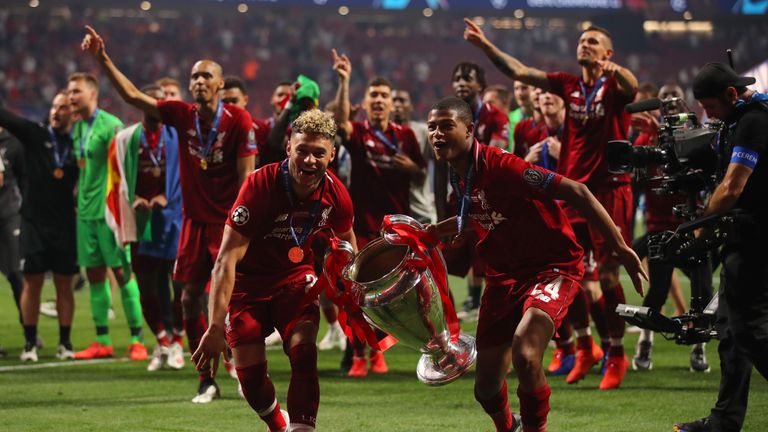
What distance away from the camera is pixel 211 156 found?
840cm

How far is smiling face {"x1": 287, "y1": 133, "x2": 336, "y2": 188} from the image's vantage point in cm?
585

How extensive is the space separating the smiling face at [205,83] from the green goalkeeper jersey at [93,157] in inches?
100

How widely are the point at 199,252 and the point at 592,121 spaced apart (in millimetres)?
3045

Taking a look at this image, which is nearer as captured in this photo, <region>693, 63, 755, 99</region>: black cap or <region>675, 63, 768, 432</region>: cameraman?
<region>675, 63, 768, 432</region>: cameraman

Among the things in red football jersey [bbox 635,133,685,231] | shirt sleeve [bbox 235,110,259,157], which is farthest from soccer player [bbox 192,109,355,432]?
red football jersey [bbox 635,133,685,231]

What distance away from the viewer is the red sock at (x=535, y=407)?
5.77 meters

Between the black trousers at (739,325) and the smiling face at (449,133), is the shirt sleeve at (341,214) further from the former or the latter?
the black trousers at (739,325)

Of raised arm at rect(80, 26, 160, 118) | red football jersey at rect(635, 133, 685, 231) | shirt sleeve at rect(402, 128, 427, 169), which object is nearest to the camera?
raised arm at rect(80, 26, 160, 118)

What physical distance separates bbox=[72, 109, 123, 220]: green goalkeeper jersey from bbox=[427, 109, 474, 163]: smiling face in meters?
5.42

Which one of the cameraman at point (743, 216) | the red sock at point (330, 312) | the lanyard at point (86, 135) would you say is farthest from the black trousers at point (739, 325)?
the lanyard at point (86, 135)

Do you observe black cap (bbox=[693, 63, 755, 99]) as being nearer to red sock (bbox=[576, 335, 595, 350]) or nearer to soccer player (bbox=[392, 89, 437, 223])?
red sock (bbox=[576, 335, 595, 350])

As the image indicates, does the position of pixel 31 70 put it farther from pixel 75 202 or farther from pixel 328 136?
pixel 328 136

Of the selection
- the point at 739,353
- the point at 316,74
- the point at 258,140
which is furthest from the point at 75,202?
the point at 316,74

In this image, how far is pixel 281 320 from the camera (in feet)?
20.3
